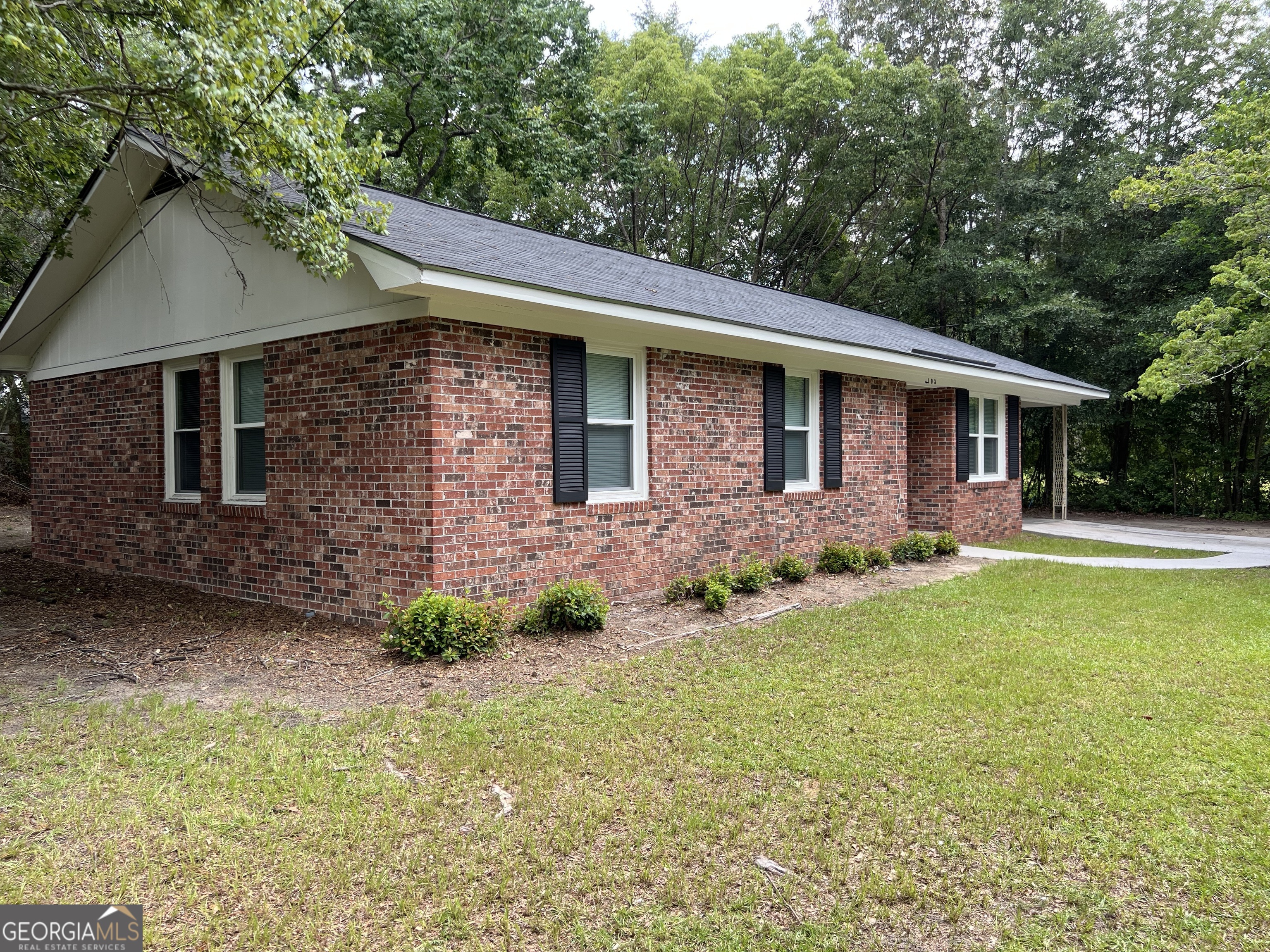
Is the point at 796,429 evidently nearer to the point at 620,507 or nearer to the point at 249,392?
the point at 620,507

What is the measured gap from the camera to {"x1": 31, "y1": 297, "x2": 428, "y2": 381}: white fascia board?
239 inches

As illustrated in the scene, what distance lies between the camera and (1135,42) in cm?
2005

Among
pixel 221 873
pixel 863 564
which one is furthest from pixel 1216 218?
pixel 221 873

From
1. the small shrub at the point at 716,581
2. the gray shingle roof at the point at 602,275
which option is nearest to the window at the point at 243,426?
the gray shingle roof at the point at 602,275

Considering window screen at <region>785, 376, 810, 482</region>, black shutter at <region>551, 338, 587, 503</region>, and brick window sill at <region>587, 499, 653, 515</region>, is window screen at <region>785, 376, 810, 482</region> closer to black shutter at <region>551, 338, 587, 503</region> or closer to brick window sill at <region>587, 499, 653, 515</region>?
brick window sill at <region>587, 499, 653, 515</region>

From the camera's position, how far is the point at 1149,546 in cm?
1306

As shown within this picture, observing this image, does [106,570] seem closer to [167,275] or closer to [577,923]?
[167,275]

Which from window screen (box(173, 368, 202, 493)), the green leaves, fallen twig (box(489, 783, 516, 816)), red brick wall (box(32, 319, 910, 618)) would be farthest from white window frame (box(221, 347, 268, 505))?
the green leaves

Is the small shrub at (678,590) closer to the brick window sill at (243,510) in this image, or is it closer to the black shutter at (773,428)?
the black shutter at (773,428)

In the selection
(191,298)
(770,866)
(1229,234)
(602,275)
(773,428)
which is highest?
(1229,234)

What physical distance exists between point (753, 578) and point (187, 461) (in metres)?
6.55

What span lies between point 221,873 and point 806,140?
25.3m

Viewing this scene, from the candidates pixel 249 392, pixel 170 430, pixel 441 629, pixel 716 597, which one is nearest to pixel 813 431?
pixel 716 597

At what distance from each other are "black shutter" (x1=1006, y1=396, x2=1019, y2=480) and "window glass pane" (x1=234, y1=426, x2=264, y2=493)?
43.0 feet
